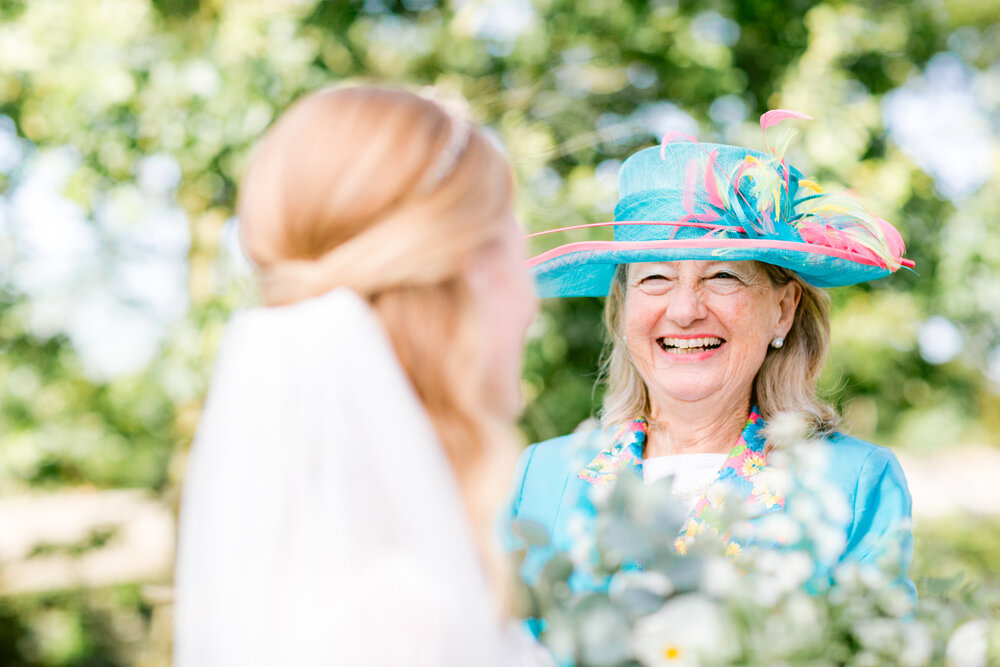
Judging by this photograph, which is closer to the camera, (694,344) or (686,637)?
(686,637)

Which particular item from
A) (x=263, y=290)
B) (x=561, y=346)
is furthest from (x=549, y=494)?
(x=561, y=346)

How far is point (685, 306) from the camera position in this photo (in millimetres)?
2588

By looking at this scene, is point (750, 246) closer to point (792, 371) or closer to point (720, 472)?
point (792, 371)

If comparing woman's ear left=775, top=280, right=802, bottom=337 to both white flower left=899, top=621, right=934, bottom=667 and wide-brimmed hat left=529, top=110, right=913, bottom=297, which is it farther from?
white flower left=899, top=621, right=934, bottom=667

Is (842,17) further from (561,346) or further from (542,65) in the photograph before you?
(561,346)

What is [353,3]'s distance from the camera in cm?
553

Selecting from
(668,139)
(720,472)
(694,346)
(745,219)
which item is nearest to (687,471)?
(720,472)

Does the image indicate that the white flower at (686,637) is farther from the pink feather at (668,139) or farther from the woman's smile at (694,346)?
the pink feather at (668,139)

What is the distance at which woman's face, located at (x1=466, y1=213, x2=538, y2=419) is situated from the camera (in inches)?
58.3

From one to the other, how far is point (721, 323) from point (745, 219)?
304 millimetres

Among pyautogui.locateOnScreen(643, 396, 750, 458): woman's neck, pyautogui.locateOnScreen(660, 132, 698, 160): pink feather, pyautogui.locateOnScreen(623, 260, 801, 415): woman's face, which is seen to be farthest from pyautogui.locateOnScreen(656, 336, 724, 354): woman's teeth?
pyautogui.locateOnScreen(660, 132, 698, 160): pink feather

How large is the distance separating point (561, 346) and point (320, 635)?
4.32 meters

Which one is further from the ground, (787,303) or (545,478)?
(787,303)

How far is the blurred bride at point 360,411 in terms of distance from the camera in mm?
1288
